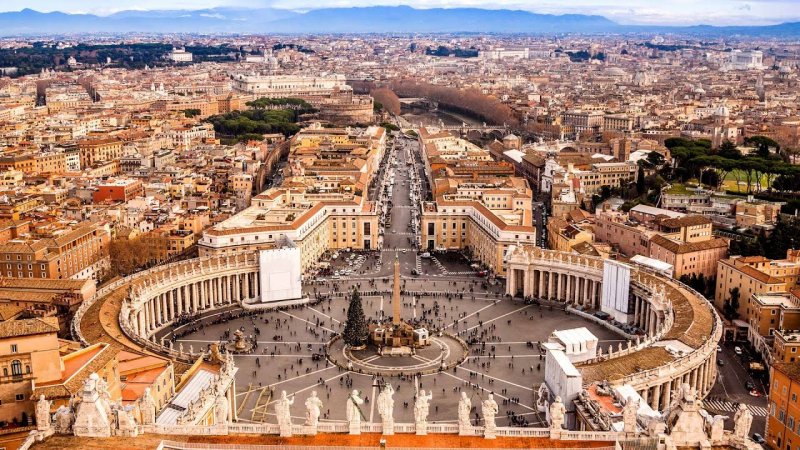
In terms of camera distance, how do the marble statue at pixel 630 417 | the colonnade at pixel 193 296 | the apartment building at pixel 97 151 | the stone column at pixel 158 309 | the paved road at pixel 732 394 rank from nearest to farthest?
the marble statue at pixel 630 417
the paved road at pixel 732 394
the colonnade at pixel 193 296
the stone column at pixel 158 309
the apartment building at pixel 97 151

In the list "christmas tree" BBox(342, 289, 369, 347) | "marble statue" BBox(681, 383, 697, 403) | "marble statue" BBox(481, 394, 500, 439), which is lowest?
"christmas tree" BBox(342, 289, 369, 347)

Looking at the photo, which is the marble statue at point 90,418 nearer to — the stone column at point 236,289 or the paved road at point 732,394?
the paved road at point 732,394

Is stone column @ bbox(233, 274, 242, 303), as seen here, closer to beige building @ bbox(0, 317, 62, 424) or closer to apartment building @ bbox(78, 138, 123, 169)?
beige building @ bbox(0, 317, 62, 424)

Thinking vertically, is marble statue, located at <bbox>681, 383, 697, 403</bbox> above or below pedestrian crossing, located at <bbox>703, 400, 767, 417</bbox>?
above

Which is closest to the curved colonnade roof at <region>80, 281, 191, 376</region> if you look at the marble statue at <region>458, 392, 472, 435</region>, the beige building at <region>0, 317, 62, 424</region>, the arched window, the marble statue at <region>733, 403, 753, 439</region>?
the beige building at <region>0, 317, 62, 424</region>

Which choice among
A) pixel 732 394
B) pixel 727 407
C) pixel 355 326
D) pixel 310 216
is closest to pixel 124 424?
pixel 355 326

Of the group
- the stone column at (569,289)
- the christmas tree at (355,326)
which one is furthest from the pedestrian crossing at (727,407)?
the christmas tree at (355,326)
